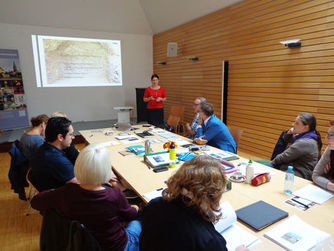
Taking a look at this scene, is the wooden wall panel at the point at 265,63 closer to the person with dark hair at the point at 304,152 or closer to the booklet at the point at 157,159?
the person with dark hair at the point at 304,152

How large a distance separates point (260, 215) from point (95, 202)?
3.36 ft

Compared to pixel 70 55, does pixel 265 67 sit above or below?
below

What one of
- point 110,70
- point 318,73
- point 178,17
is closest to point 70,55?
point 110,70

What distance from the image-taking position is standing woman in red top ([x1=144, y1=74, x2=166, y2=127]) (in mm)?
5410

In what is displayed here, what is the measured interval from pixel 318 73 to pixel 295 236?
3.11 m

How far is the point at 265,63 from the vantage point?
13.7 ft

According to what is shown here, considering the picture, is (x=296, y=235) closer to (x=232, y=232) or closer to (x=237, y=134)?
(x=232, y=232)

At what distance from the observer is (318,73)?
3.42 metres

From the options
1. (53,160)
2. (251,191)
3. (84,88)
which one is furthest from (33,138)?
(84,88)

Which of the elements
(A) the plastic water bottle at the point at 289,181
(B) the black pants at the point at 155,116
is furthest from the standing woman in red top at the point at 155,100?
(A) the plastic water bottle at the point at 289,181

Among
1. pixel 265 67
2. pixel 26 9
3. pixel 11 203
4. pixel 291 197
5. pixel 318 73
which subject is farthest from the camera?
pixel 26 9

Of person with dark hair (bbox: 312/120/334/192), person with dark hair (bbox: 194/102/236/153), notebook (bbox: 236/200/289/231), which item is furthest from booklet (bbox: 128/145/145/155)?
person with dark hair (bbox: 312/120/334/192)

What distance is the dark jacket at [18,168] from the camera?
2490 millimetres

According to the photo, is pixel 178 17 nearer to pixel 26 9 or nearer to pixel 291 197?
pixel 26 9
